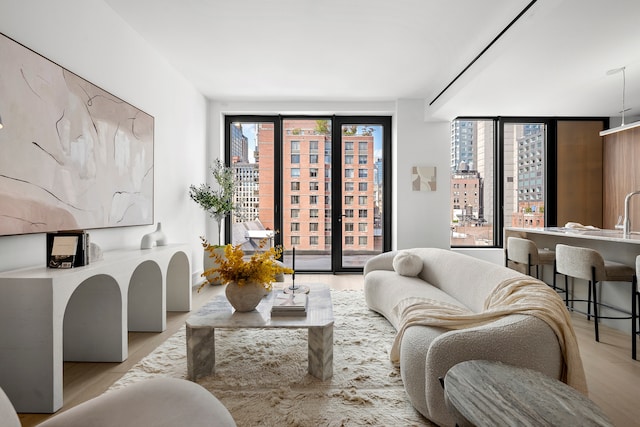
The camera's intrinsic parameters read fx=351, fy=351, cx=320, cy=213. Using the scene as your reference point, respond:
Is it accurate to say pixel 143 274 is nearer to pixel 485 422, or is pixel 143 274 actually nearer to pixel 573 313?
pixel 485 422

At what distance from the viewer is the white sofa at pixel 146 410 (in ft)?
3.33

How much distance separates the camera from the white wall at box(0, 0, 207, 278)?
2215 mm

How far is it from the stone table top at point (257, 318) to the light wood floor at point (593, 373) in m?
0.69

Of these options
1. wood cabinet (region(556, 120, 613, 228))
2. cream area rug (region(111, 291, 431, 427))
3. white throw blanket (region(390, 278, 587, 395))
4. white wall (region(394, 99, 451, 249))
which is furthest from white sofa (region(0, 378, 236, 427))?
wood cabinet (region(556, 120, 613, 228))

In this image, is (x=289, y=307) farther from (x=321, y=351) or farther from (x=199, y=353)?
(x=199, y=353)

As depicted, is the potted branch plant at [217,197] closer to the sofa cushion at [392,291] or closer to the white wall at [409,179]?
the sofa cushion at [392,291]

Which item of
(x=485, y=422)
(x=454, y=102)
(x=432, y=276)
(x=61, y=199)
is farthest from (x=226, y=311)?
(x=454, y=102)

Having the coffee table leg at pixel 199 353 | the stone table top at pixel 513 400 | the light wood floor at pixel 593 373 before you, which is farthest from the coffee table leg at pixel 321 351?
the light wood floor at pixel 593 373

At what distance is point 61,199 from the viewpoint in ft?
7.93

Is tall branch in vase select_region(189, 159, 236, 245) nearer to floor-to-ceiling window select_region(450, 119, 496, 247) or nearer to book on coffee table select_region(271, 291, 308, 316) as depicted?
book on coffee table select_region(271, 291, 308, 316)

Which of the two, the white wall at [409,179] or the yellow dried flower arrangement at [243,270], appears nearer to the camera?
the yellow dried flower arrangement at [243,270]

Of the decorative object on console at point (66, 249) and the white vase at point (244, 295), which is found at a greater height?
the decorative object on console at point (66, 249)

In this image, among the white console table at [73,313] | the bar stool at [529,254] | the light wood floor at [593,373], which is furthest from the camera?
the bar stool at [529,254]

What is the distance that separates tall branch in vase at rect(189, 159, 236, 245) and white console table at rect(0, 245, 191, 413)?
1.43 m
